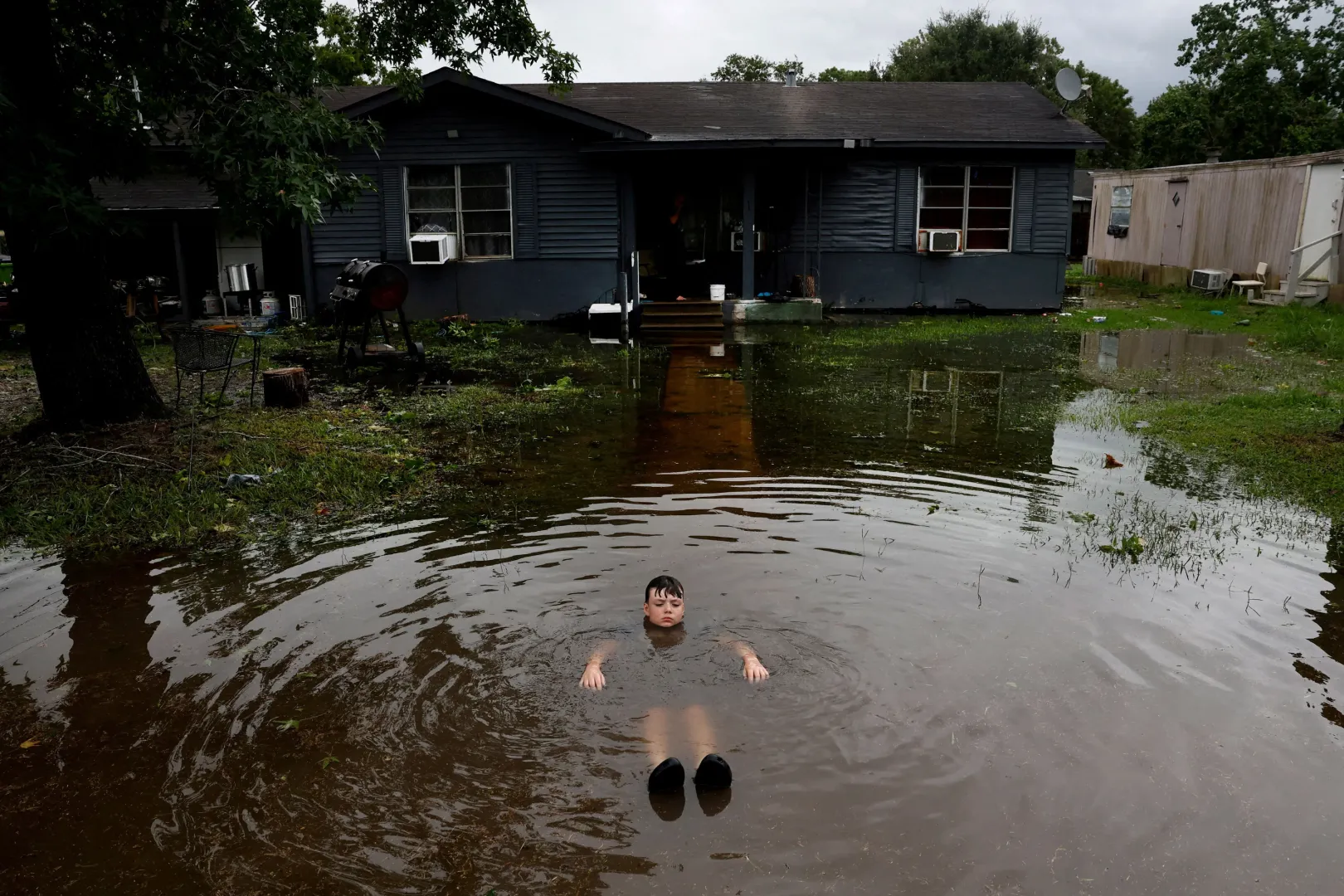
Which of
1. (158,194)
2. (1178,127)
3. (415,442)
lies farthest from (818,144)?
(1178,127)

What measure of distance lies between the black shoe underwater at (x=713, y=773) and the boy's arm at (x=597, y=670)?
3.65 ft

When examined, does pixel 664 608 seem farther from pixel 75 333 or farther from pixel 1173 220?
pixel 1173 220

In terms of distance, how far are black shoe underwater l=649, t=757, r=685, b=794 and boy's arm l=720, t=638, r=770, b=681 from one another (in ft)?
3.84

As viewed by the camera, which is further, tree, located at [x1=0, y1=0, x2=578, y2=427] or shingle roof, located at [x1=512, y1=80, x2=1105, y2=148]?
shingle roof, located at [x1=512, y1=80, x2=1105, y2=148]

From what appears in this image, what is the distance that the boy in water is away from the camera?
14.8ft

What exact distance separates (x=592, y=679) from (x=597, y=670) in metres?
0.07

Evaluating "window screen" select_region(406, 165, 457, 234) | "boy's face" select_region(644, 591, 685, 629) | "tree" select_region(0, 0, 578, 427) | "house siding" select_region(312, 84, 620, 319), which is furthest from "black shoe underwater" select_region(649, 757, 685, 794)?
"window screen" select_region(406, 165, 457, 234)

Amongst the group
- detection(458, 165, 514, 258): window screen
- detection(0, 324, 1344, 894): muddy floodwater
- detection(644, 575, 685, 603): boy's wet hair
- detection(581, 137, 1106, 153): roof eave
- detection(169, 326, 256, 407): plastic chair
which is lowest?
detection(0, 324, 1344, 894): muddy floodwater

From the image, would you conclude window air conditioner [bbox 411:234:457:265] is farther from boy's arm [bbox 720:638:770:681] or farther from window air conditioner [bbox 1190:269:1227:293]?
window air conditioner [bbox 1190:269:1227:293]

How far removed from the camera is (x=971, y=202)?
2112cm

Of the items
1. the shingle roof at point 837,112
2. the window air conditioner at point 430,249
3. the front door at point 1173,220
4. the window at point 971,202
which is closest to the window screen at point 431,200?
the window air conditioner at point 430,249

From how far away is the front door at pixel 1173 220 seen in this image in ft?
89.1

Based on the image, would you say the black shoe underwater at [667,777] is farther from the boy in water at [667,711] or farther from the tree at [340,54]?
the tree at [340,54]

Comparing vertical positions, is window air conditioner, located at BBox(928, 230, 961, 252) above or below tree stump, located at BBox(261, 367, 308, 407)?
above
